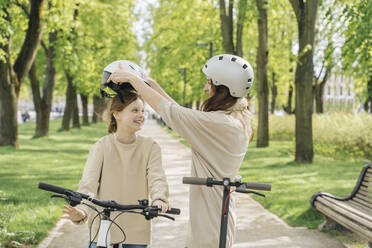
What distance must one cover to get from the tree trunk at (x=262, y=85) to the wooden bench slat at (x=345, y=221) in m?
13.8

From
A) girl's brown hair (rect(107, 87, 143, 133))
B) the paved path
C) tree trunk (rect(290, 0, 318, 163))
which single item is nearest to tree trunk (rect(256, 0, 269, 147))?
tree trunk (rect(290, 0, 318, 163))

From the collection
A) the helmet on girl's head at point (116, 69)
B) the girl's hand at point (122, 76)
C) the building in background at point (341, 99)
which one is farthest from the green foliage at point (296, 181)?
the girl's hand at point (122, 76)

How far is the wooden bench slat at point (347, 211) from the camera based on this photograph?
5.12 m

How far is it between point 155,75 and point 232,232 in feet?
119

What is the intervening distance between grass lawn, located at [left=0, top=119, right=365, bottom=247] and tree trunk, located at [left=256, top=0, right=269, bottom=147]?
275 centimetres

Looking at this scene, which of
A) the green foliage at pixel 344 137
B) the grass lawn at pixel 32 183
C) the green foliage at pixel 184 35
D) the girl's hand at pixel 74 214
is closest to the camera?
the girl's hand at pixel 74 214

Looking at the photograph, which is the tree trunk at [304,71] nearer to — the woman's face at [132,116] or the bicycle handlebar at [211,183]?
the woman's face at [132,116]

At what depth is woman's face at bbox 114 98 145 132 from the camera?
3.08 meters

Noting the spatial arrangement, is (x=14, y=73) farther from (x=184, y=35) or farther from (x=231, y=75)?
(x=184, y=35)

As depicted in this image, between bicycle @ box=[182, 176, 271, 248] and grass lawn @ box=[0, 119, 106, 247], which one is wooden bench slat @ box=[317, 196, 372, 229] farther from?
grass lawn @ box=[0, 119, 106, 247]

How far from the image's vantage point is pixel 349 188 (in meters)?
10.2

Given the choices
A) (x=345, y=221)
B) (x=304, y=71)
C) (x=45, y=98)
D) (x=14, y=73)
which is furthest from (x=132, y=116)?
(x=45, y=98)

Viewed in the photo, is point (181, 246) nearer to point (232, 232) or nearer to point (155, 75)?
point (232, 232)

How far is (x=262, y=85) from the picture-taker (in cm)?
2108
